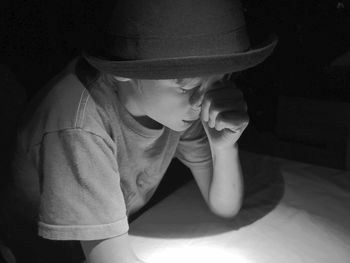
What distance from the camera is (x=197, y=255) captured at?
0.94 m

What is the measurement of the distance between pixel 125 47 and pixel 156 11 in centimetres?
8

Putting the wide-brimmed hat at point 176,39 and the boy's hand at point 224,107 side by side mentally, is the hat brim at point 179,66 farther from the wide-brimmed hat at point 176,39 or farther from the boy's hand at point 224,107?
the boy's hand at point 224,107

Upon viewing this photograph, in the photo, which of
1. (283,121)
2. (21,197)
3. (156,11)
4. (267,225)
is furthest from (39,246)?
(283,121)

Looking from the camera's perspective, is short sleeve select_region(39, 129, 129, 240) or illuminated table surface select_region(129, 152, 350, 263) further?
illuminated table surface select_region(129, 152, 350, 263)

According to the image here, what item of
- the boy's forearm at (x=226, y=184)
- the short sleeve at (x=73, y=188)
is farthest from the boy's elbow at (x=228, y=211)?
the short sleeve at (x=73, y=188)

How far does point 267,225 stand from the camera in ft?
3.42

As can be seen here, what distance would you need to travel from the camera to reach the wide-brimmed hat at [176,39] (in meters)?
0.68

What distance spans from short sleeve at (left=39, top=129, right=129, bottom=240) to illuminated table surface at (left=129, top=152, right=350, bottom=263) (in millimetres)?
217

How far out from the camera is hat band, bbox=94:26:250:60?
686 millimetres

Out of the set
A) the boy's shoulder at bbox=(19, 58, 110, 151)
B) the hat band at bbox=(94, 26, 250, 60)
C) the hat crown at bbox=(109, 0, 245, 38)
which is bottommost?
the boy's shoulder at bbox=(19, 58, 110, 151)

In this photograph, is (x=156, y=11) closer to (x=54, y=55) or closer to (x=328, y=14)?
(x=54, y=55)

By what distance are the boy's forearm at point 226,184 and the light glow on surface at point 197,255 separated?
123 mm

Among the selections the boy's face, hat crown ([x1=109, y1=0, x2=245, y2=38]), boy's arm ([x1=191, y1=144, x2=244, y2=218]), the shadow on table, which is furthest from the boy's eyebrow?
the shadow on table

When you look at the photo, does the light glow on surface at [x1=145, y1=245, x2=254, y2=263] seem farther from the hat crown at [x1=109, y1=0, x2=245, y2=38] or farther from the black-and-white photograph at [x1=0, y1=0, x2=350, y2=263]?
the hat crown at [x1=109, y1=0, x2=245, y2=38]
